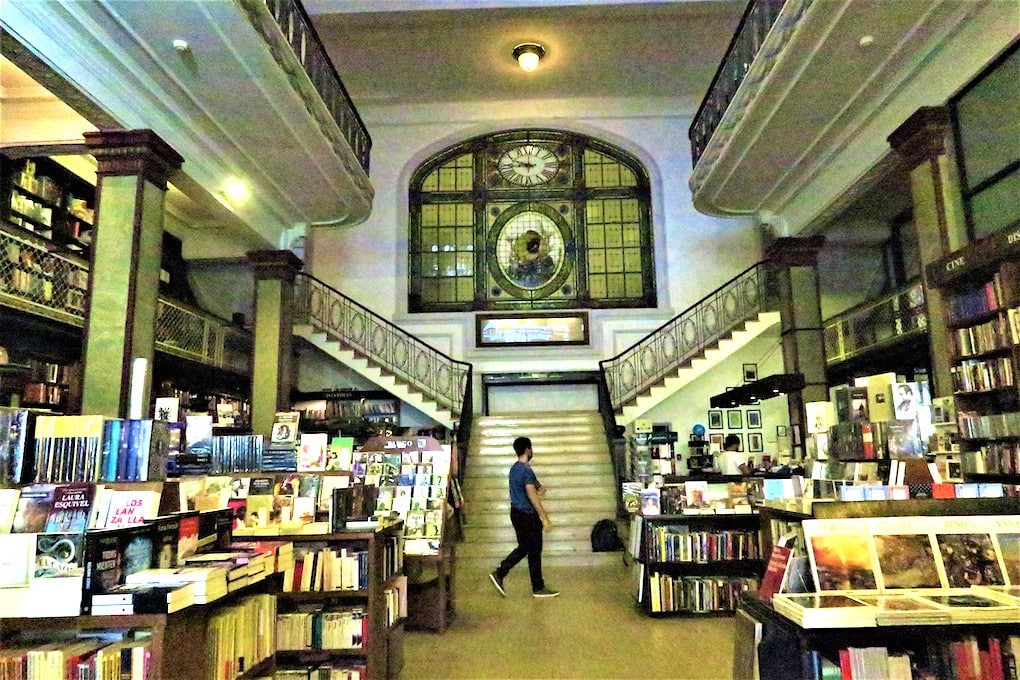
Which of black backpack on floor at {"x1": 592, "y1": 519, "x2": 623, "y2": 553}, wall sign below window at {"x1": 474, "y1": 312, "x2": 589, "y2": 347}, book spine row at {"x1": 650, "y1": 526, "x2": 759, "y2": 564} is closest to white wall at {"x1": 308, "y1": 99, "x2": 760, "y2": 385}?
wall sign below window at {"x1": 474, "y1": 312, "x2": 589, "y2": 347}

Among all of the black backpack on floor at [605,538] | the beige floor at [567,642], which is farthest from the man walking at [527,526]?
the black backpack on floor at [605,538]

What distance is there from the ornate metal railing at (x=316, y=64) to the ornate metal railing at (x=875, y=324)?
7330 millimetres

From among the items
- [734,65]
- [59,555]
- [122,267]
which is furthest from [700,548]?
[734,65]

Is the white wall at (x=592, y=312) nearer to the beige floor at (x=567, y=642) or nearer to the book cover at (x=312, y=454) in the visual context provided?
the beige floor at (x=567, y=642)

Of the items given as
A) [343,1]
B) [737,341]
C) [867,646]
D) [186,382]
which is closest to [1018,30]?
[867,646]

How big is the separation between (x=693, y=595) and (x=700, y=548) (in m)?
0.40

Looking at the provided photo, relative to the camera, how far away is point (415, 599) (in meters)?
5.73

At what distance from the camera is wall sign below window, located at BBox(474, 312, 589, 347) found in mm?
13242

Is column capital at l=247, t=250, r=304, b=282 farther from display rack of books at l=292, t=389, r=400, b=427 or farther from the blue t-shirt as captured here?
the blue t-shirt

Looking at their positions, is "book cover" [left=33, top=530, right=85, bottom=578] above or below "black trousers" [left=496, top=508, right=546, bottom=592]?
above

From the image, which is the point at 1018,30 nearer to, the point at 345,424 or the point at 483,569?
the point at 483,569

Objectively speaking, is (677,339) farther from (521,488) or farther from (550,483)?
(521,488)

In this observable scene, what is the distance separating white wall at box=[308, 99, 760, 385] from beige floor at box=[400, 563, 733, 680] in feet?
21.9

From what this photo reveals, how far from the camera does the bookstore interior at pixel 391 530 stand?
8.13 feet
